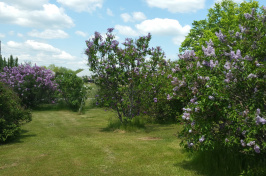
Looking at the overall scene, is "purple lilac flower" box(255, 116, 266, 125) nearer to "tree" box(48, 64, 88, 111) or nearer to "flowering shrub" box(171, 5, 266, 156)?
"flowering shrub" box(171, 5, 266, 156)

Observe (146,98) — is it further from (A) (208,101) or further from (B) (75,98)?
(B) (75,98)

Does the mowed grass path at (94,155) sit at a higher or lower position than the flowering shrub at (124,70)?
lower

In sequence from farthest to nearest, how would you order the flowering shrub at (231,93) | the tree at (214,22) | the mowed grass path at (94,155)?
the tree at (214,22) → the mowed grass path at (94,155) → the flowering shrub at (231,93)

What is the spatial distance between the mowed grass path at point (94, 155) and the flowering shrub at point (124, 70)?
82.4 inches

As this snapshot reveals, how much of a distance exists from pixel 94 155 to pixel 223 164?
4204 mm

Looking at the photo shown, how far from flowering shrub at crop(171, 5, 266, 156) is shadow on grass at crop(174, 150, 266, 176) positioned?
244mm

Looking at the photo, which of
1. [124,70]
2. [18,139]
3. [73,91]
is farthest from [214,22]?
[18,139]

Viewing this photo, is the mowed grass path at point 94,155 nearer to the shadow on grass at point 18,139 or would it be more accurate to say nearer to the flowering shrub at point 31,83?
the shadow on grass at point 18,139

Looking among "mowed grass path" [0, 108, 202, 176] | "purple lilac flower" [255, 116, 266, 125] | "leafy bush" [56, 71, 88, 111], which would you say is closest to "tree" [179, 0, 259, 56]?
"leafy bush" [56, 71, 88, 111]

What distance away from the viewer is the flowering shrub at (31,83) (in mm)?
26031

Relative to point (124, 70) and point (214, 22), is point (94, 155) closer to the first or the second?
point (124, 70)

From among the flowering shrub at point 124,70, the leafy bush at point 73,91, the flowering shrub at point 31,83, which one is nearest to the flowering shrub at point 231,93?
the flowering shrub at point 124,70

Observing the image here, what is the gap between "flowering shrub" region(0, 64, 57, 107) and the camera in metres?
26.0

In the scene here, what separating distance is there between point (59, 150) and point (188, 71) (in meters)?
5.63
